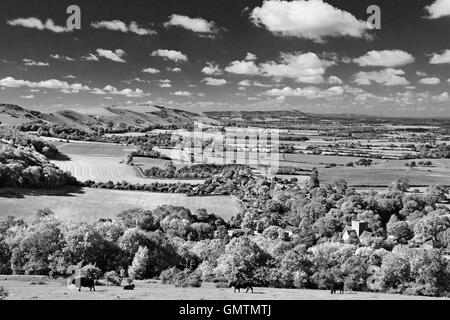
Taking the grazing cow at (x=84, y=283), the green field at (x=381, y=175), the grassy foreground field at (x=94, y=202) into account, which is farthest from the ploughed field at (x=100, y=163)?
the grazing cow at (x=84, y=283)

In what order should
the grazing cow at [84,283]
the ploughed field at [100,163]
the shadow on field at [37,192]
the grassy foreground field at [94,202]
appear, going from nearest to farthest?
the grazing cow at [84,283], the grassy foreground field at [94,202], the shadow on field at [37,192], the ploughed field at [100,163]

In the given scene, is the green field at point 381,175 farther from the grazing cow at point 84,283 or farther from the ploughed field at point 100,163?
the grazing cow at point 84,283

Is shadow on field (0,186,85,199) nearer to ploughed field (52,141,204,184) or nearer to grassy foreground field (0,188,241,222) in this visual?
grassy foreground field (0,188,241,222)

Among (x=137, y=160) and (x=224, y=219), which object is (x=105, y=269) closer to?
(x=224, y=219)

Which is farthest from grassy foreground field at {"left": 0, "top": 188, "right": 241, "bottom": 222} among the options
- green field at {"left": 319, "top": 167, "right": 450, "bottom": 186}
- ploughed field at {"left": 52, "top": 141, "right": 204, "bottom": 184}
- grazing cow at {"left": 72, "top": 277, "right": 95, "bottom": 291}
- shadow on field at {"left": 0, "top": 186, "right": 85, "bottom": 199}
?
grazing cow at {"left": 72, "top": 277, "right": 95, "bottom": 291}

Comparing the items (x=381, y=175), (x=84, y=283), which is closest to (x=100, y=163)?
(x=381, y=175)

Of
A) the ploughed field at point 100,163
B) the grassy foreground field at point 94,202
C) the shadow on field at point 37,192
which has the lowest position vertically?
the grassy foreground field at point 94,202

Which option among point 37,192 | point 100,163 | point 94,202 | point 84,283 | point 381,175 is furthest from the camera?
point 100,163

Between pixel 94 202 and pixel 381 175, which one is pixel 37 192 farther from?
pixel 381 175
